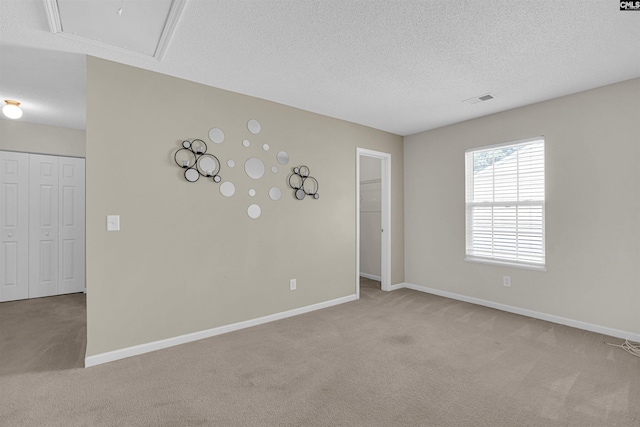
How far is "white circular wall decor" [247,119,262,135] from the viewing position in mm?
3422

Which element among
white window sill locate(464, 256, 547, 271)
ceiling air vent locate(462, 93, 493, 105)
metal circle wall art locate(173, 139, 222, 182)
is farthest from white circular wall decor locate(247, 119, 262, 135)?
white window sill locate(464, 256, 547, 271)

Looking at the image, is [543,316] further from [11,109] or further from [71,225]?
[71,225]

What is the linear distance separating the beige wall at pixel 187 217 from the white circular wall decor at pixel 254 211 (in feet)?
0.18

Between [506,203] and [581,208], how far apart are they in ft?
2.50

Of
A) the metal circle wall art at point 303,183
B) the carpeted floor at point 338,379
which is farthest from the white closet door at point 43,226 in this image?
the metal circle wall art at point 303,183

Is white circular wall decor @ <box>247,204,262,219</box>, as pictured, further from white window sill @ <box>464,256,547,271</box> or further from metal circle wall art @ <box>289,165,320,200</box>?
white window sill @ <box>464,256,547,271</box>

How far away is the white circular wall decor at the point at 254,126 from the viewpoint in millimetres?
3422

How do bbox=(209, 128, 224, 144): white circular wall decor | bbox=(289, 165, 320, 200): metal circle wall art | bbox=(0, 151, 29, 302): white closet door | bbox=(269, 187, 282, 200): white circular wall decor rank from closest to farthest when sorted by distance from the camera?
bbox=(209, 128, 224, 144): white circular wall decor
bbox=(269, 187, 282, 200): white circular wall decor
bbox=(289, 165, 320, 200): metal circle wall art
bbox=(0, 151, 29, 302): white closet door

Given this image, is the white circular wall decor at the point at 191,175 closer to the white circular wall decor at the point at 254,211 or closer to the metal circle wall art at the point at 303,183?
the white circular wall decor at the point at 254,211

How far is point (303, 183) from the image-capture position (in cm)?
389

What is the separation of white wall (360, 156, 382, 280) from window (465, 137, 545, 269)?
174 cm

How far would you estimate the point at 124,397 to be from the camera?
2.11 metres

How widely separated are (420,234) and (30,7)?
4792mm

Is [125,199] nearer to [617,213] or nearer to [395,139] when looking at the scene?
[395,139]
